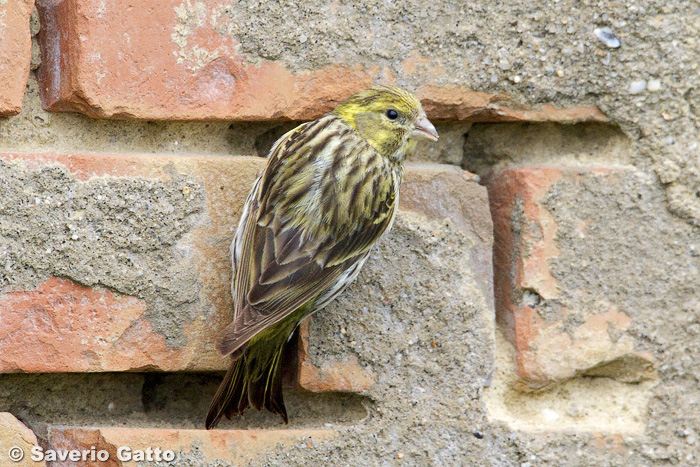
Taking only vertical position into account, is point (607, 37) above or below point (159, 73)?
above

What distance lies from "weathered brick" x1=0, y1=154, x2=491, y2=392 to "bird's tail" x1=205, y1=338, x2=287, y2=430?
5 cm

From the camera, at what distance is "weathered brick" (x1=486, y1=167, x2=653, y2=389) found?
1510 millimetres

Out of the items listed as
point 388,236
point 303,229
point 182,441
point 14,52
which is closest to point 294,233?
point 303,229

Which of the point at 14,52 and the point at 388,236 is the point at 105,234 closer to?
the point at 14,52

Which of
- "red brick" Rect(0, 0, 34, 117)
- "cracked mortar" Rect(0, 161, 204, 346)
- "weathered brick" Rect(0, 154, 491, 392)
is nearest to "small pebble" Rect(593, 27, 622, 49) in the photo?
"weathered brick" Rect(0, 154, 491, 392)

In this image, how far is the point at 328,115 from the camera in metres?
1.54

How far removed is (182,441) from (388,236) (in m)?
0.52

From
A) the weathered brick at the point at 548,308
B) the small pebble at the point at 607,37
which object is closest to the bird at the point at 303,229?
the weathered brick at the point at 548,308

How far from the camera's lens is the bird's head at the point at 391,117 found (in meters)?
1.53

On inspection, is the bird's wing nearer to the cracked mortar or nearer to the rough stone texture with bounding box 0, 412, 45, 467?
the cracked mortar

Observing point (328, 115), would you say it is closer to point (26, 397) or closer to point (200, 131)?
point (200, 131)

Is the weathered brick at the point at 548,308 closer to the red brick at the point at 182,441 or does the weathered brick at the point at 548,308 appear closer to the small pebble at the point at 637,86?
the small pebble at the point at 637,86

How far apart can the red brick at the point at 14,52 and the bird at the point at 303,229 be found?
42cm

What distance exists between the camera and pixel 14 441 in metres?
1.28
